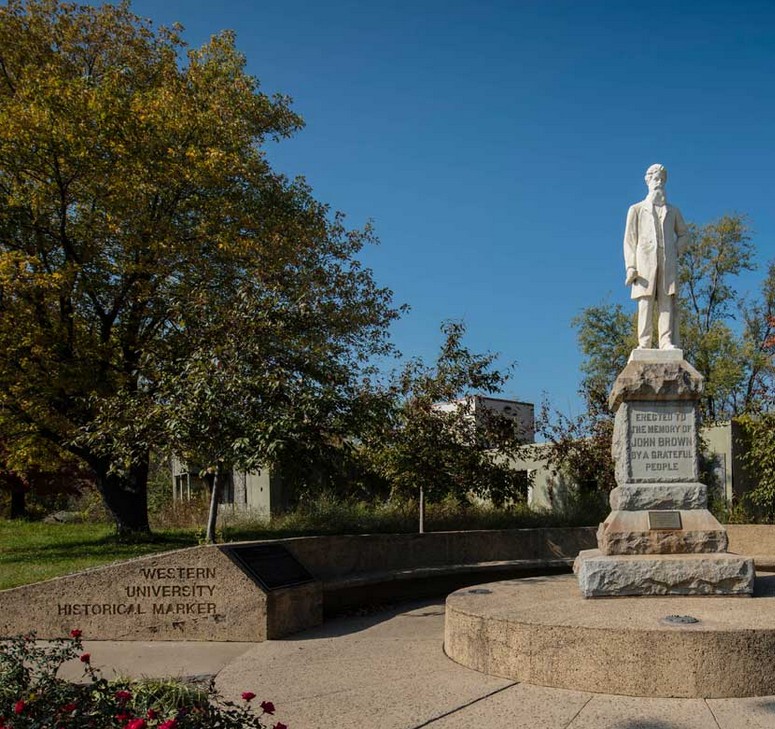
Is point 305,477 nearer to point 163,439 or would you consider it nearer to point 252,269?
point 163,439

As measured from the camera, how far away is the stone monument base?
26.5 feet

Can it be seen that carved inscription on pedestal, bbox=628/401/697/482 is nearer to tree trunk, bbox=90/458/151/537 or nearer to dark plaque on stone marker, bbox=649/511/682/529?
dark plaque on stone marker, bbox=649/511/682/529

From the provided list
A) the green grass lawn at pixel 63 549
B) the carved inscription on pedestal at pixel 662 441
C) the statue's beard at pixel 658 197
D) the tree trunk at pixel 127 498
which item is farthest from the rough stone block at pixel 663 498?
the tree trunk at pixel 127 498

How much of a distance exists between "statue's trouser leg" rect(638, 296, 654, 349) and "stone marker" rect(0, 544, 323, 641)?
5.09 meters

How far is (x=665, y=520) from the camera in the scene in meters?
8.62

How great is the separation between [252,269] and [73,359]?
345 centimetres

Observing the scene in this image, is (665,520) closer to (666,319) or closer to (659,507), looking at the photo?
(659,507)

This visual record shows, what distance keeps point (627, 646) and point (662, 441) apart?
328 cm

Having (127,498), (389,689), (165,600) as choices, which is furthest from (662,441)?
(127,498)

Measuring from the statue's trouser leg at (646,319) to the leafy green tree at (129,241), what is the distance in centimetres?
391

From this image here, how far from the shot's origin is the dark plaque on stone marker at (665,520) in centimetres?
859

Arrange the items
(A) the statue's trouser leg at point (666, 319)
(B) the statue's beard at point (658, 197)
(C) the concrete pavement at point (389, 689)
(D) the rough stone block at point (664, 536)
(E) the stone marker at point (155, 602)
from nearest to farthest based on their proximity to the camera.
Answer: (C) the concrete pavement at point (389, 689) < (D) the rough stone block at point (664, 536) < (E) the stone marker at point (155, 602) < (A) the statue's trouser leg at point (666, 319) < (B) the statue's beard at point (658, 197)

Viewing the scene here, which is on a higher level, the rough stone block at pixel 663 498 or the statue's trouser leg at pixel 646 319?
the statue's trouser leg at pixel 646 319

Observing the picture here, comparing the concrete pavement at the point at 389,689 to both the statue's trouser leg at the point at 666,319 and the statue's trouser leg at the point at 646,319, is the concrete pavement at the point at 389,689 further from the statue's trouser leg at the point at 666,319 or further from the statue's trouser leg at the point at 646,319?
the statue's trouser leg at the point at 666,319
